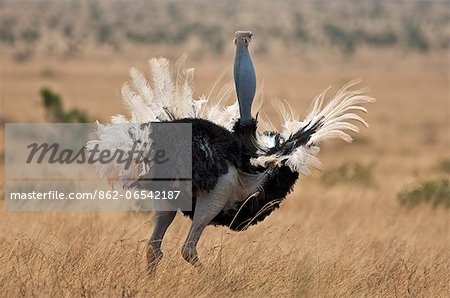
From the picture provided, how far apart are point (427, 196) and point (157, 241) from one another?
24.1 ft

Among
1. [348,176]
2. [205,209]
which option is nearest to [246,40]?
[205,209]

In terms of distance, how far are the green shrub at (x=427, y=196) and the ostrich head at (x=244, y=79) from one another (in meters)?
6.37

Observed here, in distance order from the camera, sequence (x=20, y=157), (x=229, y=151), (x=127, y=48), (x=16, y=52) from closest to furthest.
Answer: (x=229, y=151)
(x=20, y=157)
(x=16, y=52)
(x=127, y=48)

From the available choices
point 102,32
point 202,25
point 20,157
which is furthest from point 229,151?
point 202,25

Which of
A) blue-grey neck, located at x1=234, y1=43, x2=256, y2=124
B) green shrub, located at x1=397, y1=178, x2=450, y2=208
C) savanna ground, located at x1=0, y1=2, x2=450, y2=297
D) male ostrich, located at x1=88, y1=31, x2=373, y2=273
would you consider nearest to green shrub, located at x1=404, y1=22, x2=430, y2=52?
savanna ground, located at x1=0, y1=2, x2=450, y2=297

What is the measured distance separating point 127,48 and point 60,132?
193 feet

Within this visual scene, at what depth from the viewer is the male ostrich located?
22.6 ft

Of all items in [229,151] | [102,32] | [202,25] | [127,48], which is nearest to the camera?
[229,151]

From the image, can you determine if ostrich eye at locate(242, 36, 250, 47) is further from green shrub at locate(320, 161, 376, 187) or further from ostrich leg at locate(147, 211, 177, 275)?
green shrub at locate(320, 161, 376, 187)

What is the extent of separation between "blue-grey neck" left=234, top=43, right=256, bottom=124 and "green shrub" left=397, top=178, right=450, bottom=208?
637 cm

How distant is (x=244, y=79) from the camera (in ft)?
24.1

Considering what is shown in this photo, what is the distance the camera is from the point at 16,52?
65375 mm

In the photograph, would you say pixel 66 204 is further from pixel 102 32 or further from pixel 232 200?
pixel 102 32

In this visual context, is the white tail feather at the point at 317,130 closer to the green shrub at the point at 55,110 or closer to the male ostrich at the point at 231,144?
the male ostrich at the point at 231,144
